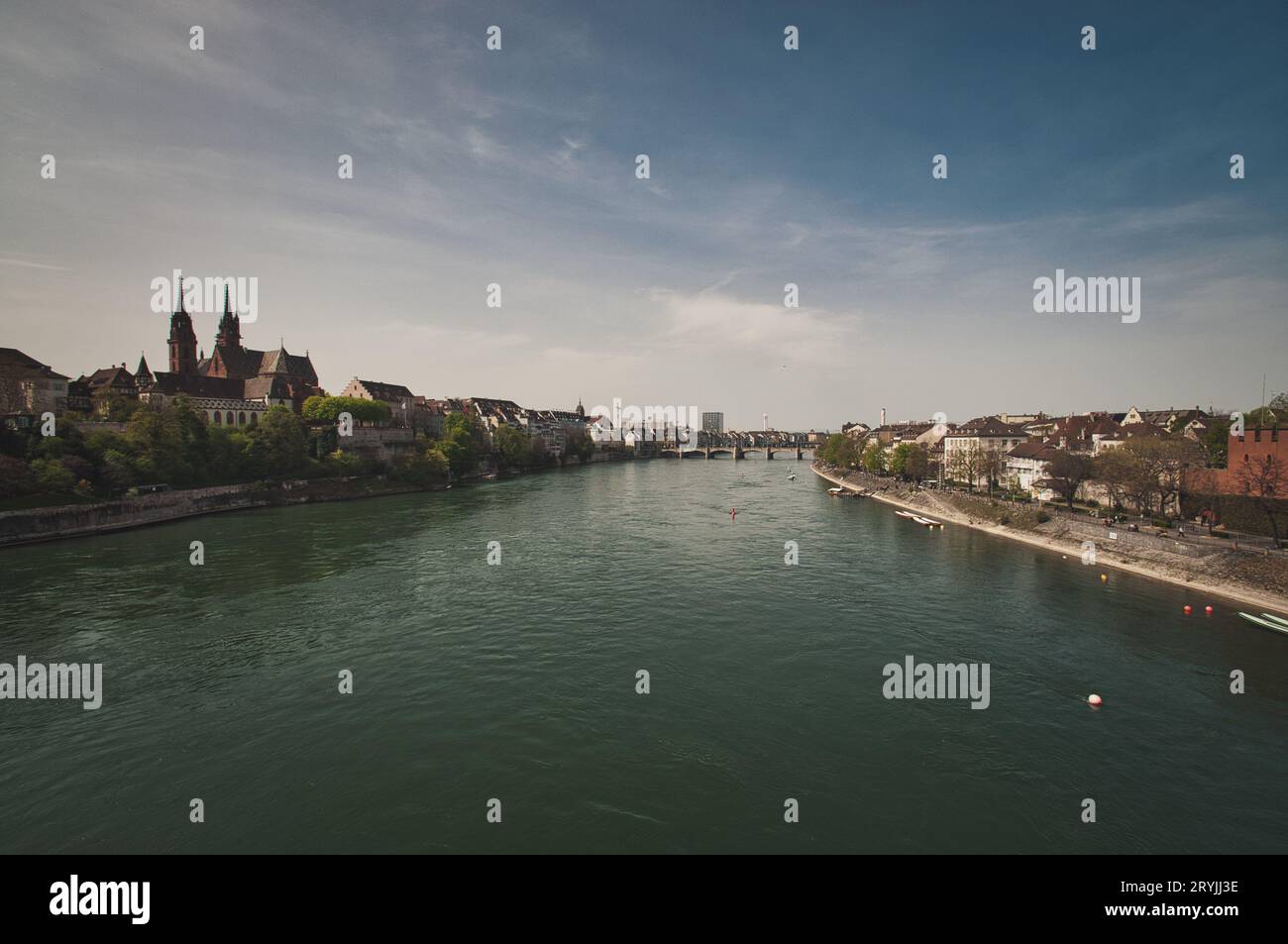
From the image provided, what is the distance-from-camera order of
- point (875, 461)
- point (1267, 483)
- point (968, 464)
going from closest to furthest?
point (1267, 483), point (968, 464), point (875, 461)

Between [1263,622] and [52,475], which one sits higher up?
[52,475]

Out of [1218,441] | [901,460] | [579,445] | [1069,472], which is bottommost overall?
[1069,472]

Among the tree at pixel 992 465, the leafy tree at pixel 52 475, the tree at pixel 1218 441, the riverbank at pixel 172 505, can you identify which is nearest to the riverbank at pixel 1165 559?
the tree at pixel 992 465

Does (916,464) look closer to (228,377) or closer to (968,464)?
(968,464)

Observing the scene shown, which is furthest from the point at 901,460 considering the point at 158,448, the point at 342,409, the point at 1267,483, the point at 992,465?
the point at 158,448

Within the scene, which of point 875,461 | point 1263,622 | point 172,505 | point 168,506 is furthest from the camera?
point 875,461
